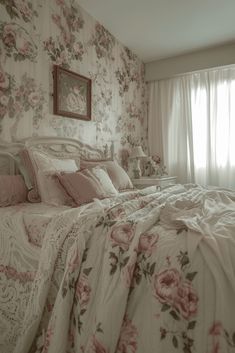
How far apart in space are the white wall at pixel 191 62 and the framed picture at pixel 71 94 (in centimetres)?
161

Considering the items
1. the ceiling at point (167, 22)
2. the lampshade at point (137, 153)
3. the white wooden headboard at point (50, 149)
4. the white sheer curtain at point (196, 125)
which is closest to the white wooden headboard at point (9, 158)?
the white wooden headboard at point (50, 149)

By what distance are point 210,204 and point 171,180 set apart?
211 centimetres

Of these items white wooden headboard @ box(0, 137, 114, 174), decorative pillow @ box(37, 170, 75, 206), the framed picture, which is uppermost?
the framed picture

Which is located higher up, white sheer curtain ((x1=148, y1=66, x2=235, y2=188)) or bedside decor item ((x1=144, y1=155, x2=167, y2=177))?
white sheer curtain ((x1=148, y1=66, x2=235, y2=188))

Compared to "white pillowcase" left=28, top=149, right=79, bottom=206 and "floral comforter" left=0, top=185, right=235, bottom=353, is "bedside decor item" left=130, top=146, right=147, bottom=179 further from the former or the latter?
"floral comforter" left=0, top=185, right=235, bottom=353

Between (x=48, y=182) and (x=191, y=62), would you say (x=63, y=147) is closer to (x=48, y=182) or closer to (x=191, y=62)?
(x=48, y=182)

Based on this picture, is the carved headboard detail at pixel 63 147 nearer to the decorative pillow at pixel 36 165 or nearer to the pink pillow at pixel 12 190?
the decorative pillow at pixel 36 165

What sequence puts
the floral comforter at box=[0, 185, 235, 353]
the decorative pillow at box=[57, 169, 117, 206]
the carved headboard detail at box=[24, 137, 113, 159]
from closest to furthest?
the floral comforter at box=[0, 185, 235, 353] < the decorative pillow at box=[57, 169, 117, 206] < the carved headboard detail at box=[24, 137, 113, 159]

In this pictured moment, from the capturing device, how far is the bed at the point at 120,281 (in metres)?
0.84

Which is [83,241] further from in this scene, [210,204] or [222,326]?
[210,204]

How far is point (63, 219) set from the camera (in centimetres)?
123

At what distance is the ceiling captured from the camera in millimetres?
2654

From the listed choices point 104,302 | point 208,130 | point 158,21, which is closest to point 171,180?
point 208,130

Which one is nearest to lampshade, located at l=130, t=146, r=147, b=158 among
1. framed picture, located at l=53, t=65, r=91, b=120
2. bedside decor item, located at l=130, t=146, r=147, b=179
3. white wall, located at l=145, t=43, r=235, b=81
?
bedside decor item, located at l=130, t=146, r=147, b=179
